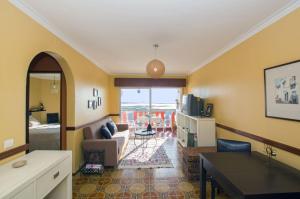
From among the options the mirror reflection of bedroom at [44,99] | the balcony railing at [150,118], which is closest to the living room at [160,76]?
the mirror reflection of bedroom at [44,99]

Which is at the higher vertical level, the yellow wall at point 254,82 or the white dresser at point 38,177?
the yellow wall at point 254,82

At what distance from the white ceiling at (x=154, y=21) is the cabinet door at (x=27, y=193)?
1.79m

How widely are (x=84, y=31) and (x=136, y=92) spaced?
4.46 metres

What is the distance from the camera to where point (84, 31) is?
2.71 metres

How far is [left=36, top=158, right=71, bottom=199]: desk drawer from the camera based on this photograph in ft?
5.02

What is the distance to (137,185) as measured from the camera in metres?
2.95

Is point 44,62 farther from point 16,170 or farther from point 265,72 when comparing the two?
point 265,72

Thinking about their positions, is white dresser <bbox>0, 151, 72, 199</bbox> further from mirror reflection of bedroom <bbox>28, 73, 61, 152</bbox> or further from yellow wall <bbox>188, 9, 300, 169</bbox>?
mirror reflection of bedroom <bbox>28, 73, 61, 152</bbox>

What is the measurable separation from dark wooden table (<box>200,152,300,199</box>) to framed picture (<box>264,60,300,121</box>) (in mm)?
574

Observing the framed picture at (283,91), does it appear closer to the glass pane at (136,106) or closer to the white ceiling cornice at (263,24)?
the white ceiling cornice at (263,24)

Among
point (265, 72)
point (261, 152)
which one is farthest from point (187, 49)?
point (261, 152)

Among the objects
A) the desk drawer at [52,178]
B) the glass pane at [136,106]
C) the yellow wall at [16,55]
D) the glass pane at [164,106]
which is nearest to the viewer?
the desk drawer at [52,178]

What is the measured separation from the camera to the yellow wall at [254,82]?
1995mm

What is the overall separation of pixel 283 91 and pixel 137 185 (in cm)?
247
